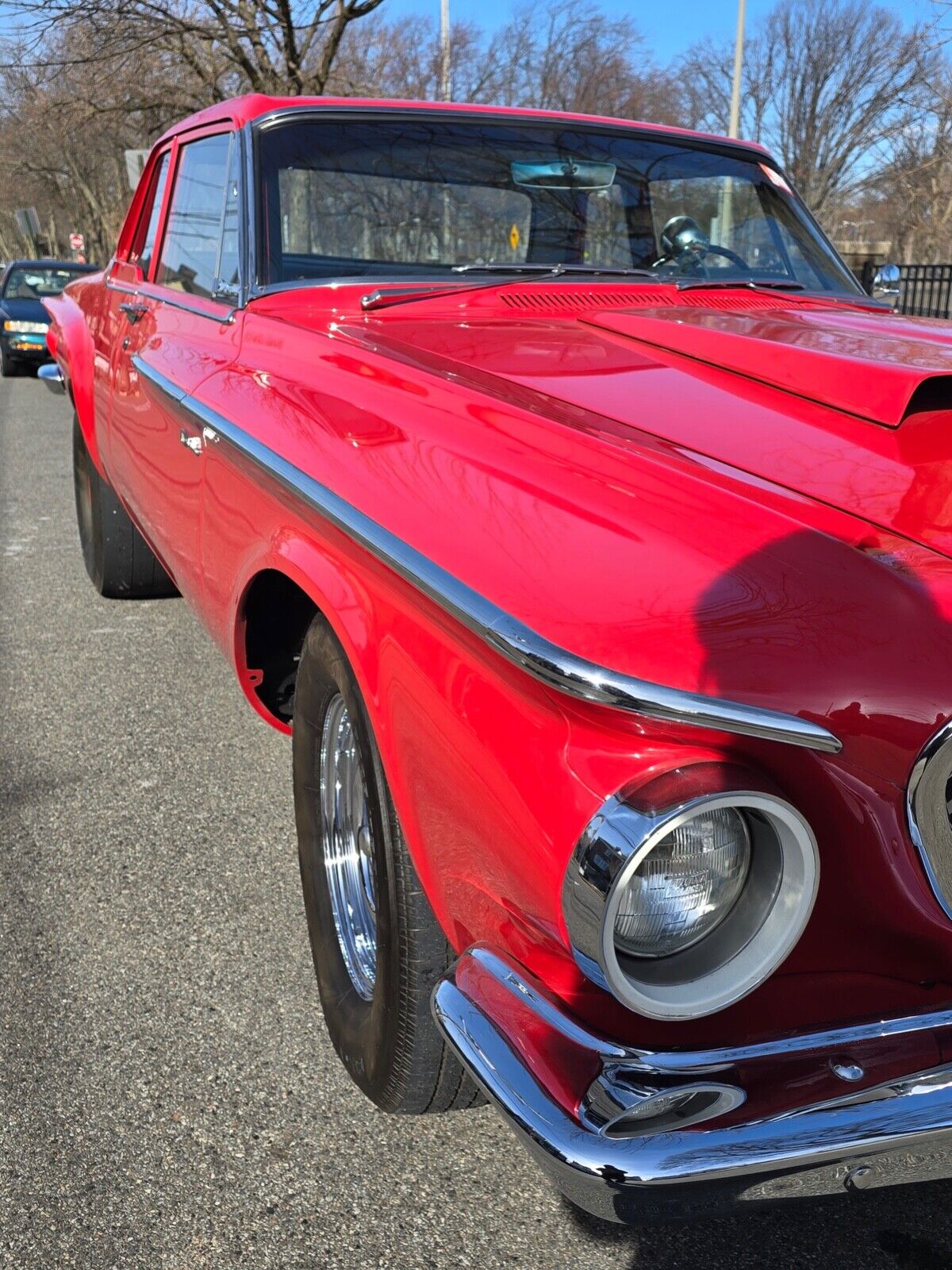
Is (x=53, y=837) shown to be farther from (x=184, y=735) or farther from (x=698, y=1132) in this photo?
(x=698, y=1132)

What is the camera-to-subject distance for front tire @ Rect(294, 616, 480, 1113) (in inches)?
67.4

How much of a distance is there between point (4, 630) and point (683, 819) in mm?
3842

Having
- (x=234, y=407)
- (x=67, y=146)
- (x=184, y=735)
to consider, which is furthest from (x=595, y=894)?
(x=67, y=146)

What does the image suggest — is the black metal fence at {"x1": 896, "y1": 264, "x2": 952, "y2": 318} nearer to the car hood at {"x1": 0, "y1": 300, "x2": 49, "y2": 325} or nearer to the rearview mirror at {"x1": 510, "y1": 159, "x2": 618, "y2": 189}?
the rearview mirror at {"x1": 510, "y1": 159, "x2": 618, "y2": 189}

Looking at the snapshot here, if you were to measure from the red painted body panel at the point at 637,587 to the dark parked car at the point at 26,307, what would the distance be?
40.6ft

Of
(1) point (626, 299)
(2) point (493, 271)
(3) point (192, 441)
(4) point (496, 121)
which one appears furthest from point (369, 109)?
(3) point (192, 441)

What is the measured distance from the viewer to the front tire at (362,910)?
1.71 meters

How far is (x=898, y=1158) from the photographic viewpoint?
1239mm

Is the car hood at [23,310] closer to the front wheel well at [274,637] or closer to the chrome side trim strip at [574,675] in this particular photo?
the front wheel well at [274,637]

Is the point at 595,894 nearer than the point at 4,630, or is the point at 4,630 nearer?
the point at 595,894

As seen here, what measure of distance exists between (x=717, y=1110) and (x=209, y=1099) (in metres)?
1.14

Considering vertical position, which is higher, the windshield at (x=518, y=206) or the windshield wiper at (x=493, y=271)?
the windshield at (x=518, y=206)

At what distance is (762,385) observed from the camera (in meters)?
1.96

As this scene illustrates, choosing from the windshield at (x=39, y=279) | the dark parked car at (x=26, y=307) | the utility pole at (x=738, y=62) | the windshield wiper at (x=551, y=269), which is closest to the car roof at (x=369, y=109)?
the windshield wiper at (x=551, y=269)
